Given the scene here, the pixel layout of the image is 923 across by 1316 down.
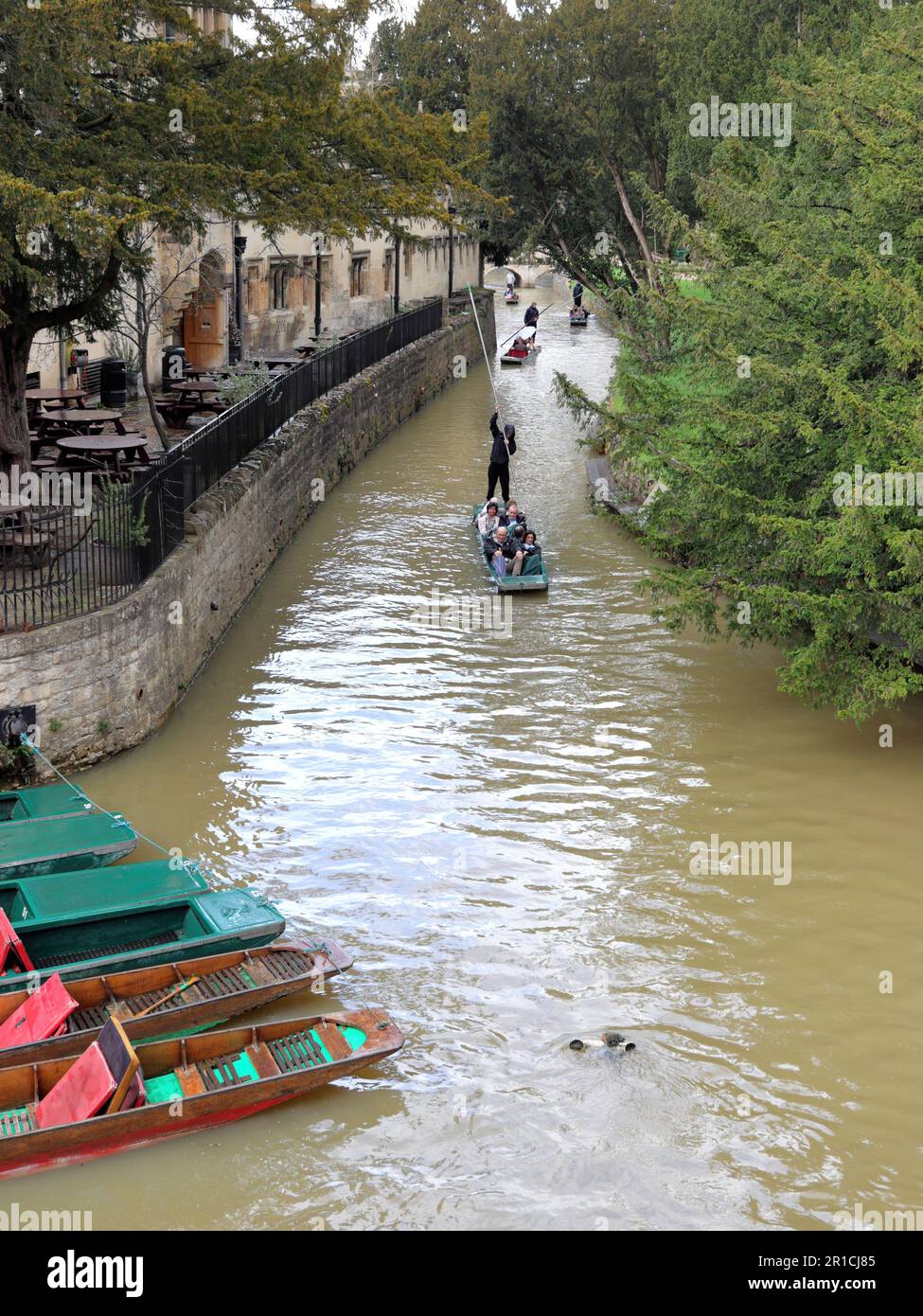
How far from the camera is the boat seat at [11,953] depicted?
9.27 metres

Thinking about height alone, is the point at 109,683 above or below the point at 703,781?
above

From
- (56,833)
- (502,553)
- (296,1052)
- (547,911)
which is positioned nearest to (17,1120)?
(296,1052)

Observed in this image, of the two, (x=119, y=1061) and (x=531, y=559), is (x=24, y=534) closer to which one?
(x=119, y=1061)

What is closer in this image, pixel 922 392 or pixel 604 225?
pixel 922 392

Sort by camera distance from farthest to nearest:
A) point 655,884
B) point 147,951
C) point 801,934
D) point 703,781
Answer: point 703,781
point 655,884
point 801,934
point 147,951

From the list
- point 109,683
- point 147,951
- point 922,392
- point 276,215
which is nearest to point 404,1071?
point 147,951

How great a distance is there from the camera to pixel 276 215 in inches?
595

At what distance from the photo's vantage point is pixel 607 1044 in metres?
9.07

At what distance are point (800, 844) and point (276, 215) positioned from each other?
333 inches

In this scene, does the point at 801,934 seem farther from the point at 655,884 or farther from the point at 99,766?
the point at 99,766

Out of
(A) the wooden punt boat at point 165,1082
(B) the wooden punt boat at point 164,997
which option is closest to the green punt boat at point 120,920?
(B) the wooden punt boat at point 164,997

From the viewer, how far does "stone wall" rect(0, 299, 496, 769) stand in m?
12.2

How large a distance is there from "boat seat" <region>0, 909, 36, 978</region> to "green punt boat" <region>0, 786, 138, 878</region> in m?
1.22

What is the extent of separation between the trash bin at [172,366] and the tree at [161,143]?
719 centimetres
